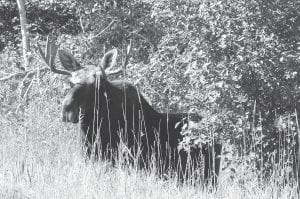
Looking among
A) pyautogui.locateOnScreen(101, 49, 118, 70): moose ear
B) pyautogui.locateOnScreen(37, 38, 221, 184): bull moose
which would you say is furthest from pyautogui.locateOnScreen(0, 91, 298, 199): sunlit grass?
pyautogui.locateOnScreen(101, 49, 118, 70): moose ear

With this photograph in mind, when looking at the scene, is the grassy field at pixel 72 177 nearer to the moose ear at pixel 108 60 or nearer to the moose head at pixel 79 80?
the moose head at pixel 79 80

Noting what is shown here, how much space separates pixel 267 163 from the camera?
7629 mm

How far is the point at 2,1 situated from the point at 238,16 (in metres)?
15.3

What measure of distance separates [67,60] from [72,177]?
9.96 feet

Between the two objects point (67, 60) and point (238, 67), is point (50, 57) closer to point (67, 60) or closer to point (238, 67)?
point (67, 60)

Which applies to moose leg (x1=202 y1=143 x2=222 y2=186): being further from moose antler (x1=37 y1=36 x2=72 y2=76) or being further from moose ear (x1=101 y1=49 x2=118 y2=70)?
moose antler (x1=37 y1=36 x2=72 y2=76)

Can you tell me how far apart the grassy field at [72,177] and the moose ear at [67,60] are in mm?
742

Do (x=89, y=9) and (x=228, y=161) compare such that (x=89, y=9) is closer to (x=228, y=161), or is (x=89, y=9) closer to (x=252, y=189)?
(x=228, y=161)

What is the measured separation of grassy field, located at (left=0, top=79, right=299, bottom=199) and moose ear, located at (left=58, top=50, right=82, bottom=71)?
742 mm

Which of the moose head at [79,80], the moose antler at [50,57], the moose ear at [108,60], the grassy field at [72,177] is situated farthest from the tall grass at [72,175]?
the moose ear at [108,60]

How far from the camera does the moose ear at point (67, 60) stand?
9.27m

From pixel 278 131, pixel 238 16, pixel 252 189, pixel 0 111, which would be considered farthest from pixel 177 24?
pixel 0 111

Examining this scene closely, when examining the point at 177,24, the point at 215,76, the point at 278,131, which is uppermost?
the point at 177,24

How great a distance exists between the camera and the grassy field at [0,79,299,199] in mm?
6070
